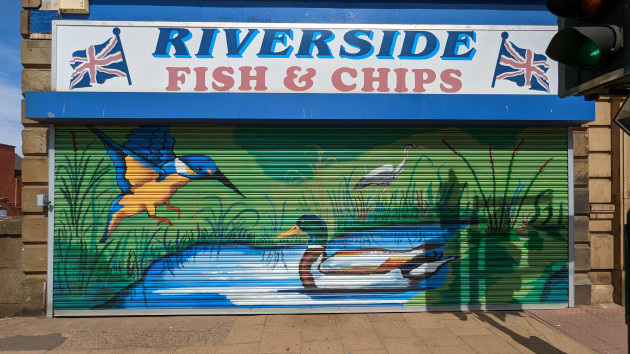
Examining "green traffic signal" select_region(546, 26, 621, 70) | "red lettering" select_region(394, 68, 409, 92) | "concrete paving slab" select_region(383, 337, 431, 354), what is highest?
"red lettering" select_region(394, 68, 409, 92)

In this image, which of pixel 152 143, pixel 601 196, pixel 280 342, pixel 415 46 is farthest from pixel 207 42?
pixel 601 196

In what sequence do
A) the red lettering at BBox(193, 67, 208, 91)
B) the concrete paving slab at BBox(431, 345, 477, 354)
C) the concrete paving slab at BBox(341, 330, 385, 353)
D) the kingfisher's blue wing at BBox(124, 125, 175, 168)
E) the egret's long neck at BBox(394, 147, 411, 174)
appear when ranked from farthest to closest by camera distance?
the egret's long neck at BBox(394, 147, 411, 174)
the kingfisher's blue wing at BBox(124, 125, 175, 168)
the red lettering at BBox(193, 67, 208, 91)
the concrete paving slab at BBox(341, 330, 385, 353)
the concrete paving slab at BBox(431, 345, 477, 354)

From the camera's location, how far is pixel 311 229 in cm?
549

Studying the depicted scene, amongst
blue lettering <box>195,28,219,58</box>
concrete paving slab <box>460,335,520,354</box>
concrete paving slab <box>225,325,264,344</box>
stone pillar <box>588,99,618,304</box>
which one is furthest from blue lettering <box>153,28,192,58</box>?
stone pillar <box>588,99,618,304</box>

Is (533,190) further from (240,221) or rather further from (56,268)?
(56,268)

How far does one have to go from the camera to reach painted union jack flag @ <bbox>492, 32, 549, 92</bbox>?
216 inches

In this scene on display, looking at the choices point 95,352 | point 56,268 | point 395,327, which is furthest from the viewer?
point 56,268

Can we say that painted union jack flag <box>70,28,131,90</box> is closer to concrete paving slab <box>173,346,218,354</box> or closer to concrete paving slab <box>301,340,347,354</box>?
concrete paving slab <box>173,346,218,354</box>

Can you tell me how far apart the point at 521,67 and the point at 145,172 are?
20.7 ft

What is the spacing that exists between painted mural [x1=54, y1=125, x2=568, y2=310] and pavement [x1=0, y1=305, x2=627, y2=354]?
11.9 inches

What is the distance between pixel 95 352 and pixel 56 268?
1880 millimetres

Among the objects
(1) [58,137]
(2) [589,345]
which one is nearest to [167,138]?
(1) [58,137]

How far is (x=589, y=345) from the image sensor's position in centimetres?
435

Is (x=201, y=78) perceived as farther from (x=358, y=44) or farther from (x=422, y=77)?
(x=422, y=77)
